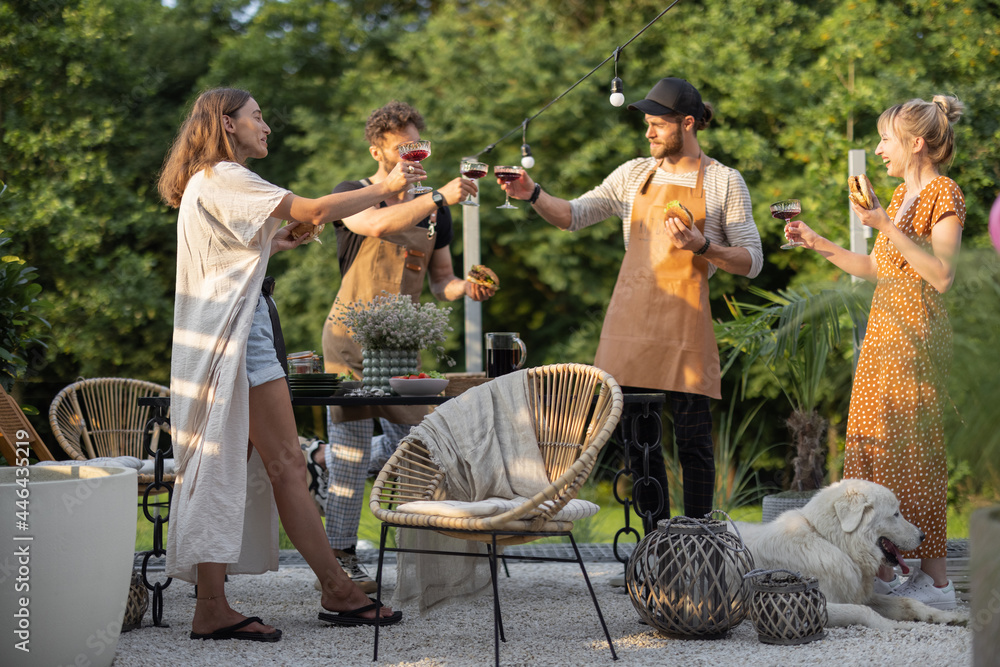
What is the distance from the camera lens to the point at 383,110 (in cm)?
404

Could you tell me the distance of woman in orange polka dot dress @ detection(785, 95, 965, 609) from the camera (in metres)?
3.35

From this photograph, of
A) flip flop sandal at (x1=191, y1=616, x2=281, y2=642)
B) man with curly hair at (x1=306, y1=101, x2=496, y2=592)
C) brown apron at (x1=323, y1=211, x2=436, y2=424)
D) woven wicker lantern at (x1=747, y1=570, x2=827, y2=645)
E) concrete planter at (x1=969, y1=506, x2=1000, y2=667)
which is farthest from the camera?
brown apron at (x1=323, y1=211, x2=436, y2=424)

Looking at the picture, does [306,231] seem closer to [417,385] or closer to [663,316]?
[417,385]

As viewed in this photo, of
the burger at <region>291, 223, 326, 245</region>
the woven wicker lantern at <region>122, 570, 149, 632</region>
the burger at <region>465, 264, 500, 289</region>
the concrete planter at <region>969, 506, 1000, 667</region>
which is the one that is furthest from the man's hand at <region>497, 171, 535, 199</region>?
the concrete planter at <region>969, 506, 1000, 667</region>

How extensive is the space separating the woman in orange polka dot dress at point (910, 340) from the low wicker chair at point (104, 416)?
9.76 ft

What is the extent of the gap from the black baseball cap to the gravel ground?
1951 mm

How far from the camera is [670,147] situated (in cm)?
383

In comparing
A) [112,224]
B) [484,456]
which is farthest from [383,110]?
[112,224]

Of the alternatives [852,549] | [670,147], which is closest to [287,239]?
[670,147]

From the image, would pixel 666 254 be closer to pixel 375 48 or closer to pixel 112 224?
pixel 112 224

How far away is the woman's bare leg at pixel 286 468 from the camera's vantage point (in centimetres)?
312

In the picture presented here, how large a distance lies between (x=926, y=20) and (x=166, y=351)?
24.7ft

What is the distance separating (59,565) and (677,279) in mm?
2414

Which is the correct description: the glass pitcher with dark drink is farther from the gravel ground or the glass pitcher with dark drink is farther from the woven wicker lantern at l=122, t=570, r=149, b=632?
the woven wicker lantern at l=122, t=570, r=149, b=632
